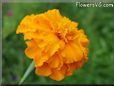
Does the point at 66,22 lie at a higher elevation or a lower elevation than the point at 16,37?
higher

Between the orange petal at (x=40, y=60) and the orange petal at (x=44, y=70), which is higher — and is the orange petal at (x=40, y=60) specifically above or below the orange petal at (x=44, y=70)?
above

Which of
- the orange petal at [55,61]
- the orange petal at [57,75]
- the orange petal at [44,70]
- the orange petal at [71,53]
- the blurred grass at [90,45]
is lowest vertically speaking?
the blurred grass at [90,45]

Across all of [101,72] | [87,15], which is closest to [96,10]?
[87,15]

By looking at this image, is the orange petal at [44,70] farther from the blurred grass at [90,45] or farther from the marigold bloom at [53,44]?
the blurred grass at [90,45]

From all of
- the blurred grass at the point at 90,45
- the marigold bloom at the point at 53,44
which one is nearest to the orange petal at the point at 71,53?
the marigold bloom at the point at 53,44

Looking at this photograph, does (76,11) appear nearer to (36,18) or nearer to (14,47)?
(14,47)

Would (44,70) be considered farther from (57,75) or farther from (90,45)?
→ (90,45)

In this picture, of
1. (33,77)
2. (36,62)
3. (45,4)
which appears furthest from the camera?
(45,4)
